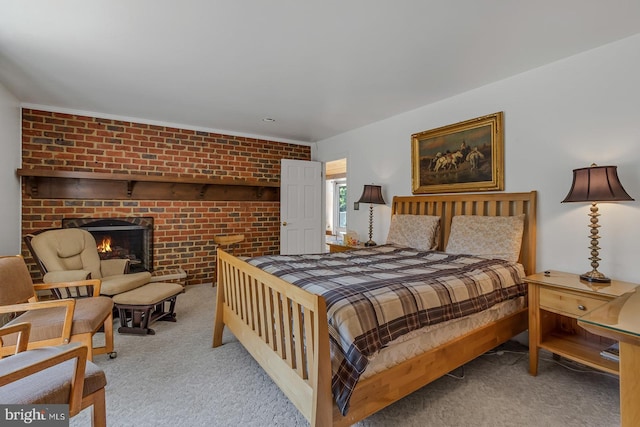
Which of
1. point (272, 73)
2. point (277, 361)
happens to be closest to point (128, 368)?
point (277, 361)

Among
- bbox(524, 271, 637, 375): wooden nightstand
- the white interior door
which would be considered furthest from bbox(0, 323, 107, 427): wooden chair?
the white interior door

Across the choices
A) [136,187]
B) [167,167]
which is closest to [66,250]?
[136,187]

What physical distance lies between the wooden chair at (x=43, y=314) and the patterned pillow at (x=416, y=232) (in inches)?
109

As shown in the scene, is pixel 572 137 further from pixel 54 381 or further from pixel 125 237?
pixel 125 237

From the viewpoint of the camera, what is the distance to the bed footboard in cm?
132

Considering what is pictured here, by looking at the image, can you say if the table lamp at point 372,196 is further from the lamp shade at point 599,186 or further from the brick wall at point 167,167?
the lamp shade at point 599,186

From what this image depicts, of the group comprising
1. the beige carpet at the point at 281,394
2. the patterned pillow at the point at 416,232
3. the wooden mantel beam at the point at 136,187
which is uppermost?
the wooden mantel beam at the point at 136,187

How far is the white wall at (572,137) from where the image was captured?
212cm

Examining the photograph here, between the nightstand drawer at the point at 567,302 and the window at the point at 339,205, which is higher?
the window at the point at 339,205

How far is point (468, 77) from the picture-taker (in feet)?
9.06

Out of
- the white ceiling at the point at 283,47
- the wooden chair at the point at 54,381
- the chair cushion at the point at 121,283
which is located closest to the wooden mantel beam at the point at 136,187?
the white ceiling at the point at 283,47

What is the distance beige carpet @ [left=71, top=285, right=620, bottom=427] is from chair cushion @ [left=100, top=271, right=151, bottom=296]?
53 cm

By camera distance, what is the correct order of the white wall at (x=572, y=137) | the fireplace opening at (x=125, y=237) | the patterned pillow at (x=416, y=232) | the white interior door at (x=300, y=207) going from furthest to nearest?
the white interior door at (x=300, y=207) → the fireplace opening at (x=125, y=237) → the patterned pillow at (x=416, y=232) → the white wall at (x=572, y=137)

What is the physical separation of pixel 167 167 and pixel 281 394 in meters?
3.53
